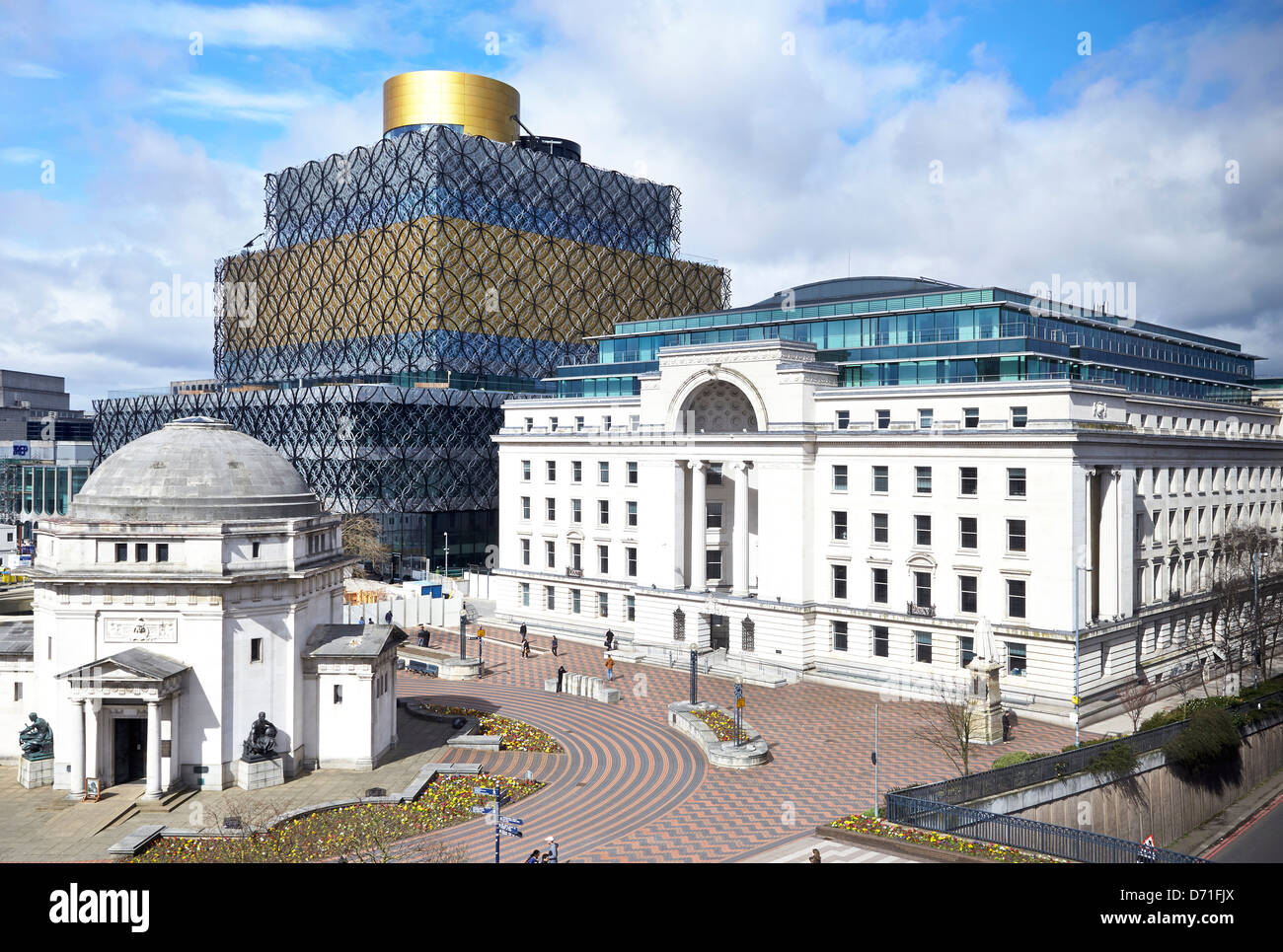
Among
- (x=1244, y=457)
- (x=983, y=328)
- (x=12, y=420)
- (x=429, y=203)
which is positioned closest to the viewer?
(x=983, y=328)

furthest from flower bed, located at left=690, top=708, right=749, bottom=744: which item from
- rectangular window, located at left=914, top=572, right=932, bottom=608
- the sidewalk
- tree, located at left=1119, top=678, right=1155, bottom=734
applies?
the sidewalk

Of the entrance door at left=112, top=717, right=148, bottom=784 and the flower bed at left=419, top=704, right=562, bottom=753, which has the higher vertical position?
the entrance door at left=112, top=717, right=148, bottom=784

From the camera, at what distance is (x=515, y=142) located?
5335 inches

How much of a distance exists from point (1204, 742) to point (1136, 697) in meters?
7.85

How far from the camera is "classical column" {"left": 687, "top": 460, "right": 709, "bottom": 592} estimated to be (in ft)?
227

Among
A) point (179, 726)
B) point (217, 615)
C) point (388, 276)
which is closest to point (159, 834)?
point (179, 726)

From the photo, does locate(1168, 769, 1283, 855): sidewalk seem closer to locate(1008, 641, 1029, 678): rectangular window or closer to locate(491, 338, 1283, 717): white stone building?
locate(491, 338, 1283, 717): white stone building

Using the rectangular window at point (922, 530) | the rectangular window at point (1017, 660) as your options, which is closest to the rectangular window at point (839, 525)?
the rectangular window at point (922, 530)

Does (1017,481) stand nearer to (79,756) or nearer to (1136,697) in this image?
(1136,697)

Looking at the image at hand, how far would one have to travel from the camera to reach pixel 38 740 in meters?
40.3

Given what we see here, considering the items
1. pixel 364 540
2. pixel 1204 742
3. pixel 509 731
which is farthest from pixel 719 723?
pixel 364 540

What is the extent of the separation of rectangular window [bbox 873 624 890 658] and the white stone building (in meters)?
0.19
